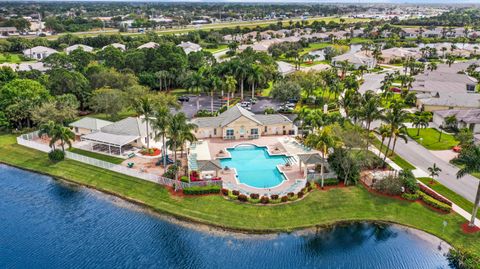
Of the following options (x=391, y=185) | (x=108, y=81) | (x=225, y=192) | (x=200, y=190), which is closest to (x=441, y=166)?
(x=391, y=185)

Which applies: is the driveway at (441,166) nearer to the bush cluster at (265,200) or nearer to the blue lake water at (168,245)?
the blue lake water at (168,245)

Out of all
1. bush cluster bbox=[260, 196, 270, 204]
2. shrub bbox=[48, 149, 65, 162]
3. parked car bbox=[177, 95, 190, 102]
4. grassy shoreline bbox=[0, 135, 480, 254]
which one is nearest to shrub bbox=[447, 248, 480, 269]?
grassy shoreline bbox=[0, 135, 480, 254]

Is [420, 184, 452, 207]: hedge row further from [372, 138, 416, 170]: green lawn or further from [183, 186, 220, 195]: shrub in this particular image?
[183, 186, 220, 195]: shrub

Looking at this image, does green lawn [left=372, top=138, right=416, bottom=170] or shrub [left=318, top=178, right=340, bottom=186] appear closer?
shrub [left=318, top=178, right=340, bottom=186]

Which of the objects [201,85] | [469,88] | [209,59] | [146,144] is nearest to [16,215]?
[146,144]

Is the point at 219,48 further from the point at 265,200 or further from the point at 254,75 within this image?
the point at 265,200

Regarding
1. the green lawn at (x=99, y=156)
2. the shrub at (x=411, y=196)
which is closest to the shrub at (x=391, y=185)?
the shrub at (x=411, y=196)
